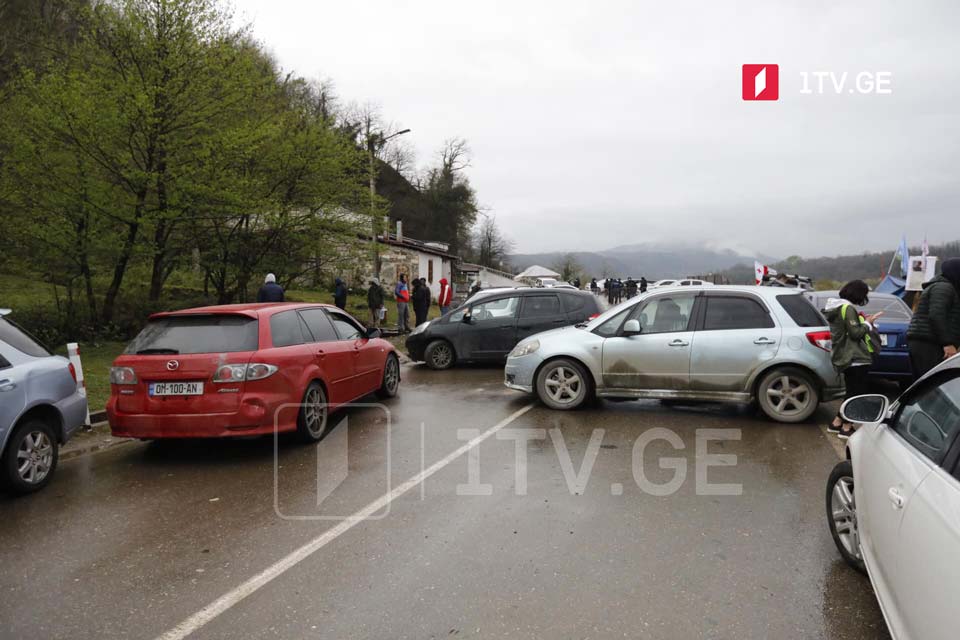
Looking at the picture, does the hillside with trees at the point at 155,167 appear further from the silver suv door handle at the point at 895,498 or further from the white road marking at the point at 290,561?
the silver suv door handle at the point at 895,498

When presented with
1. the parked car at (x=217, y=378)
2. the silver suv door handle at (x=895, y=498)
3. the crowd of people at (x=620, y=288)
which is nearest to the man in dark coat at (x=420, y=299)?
the parked car at (x=217, y=378)

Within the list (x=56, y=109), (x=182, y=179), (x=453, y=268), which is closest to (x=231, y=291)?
(x=182, y=179)

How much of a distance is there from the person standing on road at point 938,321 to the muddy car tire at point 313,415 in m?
6.32

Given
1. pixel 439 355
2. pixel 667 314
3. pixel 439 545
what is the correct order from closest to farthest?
pixel 439 545 → pixel 667 314 → pixel 439 355

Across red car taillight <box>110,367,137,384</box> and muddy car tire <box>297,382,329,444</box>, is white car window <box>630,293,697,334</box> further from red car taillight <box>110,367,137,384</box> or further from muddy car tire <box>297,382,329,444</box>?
red car taillight <box>110,367,137,384</box>

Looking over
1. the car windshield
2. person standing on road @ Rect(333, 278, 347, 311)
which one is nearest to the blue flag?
the car windshield

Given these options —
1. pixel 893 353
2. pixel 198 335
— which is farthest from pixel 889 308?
pixel 198 335

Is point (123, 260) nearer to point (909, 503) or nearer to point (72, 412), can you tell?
point (72, 412)

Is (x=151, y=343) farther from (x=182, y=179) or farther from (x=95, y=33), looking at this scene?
(x=95, y=33)

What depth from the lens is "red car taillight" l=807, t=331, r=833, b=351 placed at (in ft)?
24.1

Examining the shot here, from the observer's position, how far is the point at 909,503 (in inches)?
98.3

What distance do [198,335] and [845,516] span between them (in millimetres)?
5637

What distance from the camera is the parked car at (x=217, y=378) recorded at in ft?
19.5

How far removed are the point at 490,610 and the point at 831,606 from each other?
5.84 feet
